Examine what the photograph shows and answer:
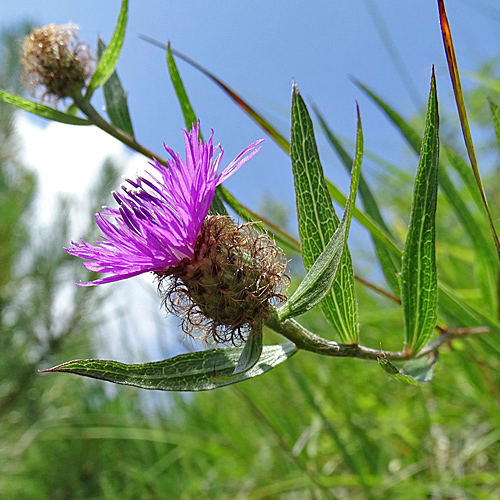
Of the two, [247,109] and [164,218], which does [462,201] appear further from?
[164,218]


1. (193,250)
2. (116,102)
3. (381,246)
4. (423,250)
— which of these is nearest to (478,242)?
(381,246)

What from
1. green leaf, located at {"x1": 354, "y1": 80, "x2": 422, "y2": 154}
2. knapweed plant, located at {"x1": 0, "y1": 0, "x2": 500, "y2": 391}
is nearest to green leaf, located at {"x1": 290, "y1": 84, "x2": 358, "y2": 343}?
knapweed plant, located at {"x1": 0, "y1": 0, "x2": 500, "y2": 391}

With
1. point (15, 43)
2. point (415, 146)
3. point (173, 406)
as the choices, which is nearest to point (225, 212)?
point (415, 146)

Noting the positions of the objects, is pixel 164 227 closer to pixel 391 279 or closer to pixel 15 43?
pixel 391 279

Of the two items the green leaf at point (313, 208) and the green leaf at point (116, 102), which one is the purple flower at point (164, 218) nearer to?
the green leaf at point (313, 208)

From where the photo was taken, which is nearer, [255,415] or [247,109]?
[247,109]

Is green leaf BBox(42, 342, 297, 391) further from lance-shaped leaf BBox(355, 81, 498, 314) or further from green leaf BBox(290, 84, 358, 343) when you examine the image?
lance-shaped leaf BBox(355, 81, 498, 314)

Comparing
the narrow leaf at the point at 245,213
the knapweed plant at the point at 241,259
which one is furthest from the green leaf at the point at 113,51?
the narrow leaf at the point at 245,213
